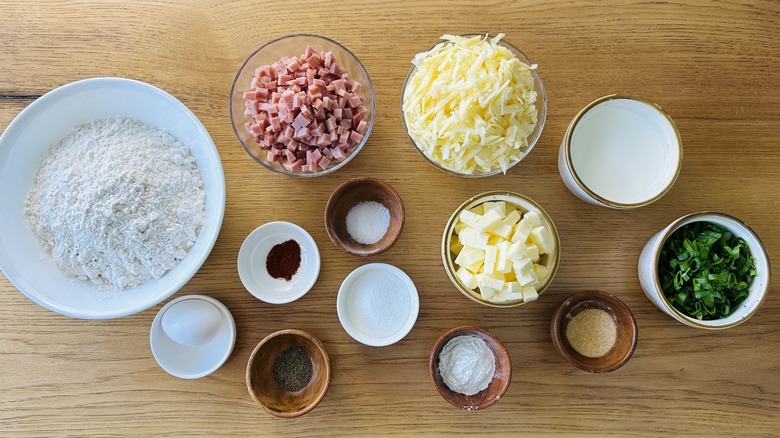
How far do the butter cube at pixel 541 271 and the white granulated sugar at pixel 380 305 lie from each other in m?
0.38

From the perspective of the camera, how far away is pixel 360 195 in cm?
148

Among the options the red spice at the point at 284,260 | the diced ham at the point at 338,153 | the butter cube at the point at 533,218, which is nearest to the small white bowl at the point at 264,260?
the red spice at the point at 284,260

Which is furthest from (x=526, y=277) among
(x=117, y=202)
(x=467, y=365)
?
(x=117, y=202)

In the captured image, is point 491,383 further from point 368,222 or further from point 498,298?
point 368,222

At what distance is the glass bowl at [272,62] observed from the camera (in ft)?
4.51

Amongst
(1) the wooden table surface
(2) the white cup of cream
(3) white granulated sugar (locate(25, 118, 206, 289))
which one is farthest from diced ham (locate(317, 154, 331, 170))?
(2) the white cup of cream

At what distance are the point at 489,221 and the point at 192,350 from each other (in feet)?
3.16

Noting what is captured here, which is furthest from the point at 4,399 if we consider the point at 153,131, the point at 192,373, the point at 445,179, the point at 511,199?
the point at 511,199

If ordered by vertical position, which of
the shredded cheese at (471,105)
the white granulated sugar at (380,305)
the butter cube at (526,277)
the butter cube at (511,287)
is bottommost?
the white granulated sugar at (380,305)

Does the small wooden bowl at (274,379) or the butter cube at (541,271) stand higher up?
the butter cube at (541,271)

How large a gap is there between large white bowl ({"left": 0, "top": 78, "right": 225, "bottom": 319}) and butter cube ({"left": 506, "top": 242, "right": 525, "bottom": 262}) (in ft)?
2.53

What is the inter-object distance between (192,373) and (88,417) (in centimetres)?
37

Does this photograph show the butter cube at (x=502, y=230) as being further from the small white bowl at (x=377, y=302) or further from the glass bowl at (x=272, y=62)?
the glass bowl at (x=272, y=62)

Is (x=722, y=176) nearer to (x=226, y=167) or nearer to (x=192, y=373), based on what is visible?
(x=226, y=167)
